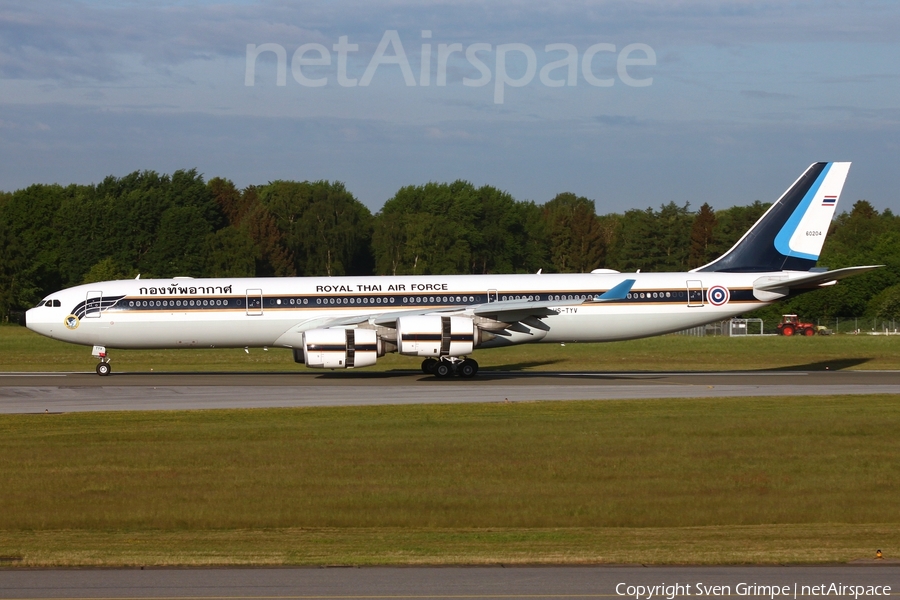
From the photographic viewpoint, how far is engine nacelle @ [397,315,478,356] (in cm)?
3159

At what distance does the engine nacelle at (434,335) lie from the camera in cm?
3159

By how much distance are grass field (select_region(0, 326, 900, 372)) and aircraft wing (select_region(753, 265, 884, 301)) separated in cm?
533

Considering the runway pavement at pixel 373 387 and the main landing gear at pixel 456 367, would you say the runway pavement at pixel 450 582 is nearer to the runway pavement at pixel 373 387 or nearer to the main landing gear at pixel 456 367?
the runway pavement at pixel 373 387

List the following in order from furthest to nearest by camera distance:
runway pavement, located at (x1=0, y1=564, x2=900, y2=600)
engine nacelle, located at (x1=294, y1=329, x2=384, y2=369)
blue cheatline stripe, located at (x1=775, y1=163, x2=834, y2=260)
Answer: blue cheatline stripe, located at (x1=775, y1=163, x2=834, y2=260)
engine nacelle, located at (x1=294, y1=329, x2=384, y2=369)
runway pavement, located at (x1=0, y1=564, x2=900, y2=600)

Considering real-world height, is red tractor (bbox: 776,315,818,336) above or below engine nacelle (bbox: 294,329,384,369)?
above

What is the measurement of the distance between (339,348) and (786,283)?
1536cm

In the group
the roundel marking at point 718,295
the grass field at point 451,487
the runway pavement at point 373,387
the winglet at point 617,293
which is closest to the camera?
the grass field at point 451,487

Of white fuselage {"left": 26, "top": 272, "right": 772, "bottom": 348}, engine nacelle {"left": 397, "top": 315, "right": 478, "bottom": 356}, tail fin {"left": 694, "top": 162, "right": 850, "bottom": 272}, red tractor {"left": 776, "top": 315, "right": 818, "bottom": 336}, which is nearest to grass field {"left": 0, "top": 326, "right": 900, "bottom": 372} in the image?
white fuselage {"left": 26, "top": 272, "right": 772, "bottom": 348}

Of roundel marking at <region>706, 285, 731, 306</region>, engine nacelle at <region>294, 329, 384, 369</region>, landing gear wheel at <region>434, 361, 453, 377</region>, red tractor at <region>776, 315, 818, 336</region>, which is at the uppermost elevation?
roundel marking at <region>706, 285, 731, 306</region>

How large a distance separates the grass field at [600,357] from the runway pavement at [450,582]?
95.7 ft

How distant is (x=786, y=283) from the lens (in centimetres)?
3419

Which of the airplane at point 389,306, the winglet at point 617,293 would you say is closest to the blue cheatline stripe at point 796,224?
the airplane at point 389,306

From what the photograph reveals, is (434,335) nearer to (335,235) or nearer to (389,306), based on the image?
(389,306)
